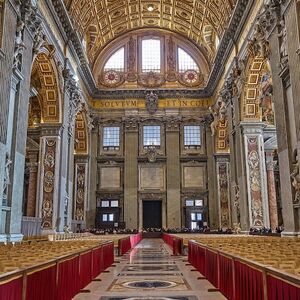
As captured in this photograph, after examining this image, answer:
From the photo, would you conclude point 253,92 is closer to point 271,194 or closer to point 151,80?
point 271,194

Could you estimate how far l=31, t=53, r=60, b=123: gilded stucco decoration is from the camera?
52.1 ft

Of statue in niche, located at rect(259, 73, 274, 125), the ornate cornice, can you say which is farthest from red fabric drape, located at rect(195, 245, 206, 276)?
the ornate cornice

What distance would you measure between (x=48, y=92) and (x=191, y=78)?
12.6 metres

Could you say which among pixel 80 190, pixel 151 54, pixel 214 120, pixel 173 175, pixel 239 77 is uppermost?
pixel 151 54

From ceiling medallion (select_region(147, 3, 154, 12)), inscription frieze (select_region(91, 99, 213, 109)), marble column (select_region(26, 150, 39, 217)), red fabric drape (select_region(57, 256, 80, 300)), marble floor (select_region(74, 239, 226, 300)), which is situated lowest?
marble floor (select_region(74, 239, 226, 300))

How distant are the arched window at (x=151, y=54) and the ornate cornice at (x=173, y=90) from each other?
2078mm

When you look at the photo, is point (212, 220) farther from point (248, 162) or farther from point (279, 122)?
point (279, 122)

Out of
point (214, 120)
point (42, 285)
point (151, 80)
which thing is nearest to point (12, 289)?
point (42, 285)

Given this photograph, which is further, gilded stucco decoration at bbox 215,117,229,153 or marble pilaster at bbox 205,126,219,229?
marble pilaster at bbox 205,126,219,229

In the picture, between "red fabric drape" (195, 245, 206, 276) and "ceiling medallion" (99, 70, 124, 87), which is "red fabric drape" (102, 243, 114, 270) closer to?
"red fabric drape" (195, 245, 206, 276)

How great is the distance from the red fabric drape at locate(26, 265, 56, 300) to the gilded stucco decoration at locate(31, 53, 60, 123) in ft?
42.6

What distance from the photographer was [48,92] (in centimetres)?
1617

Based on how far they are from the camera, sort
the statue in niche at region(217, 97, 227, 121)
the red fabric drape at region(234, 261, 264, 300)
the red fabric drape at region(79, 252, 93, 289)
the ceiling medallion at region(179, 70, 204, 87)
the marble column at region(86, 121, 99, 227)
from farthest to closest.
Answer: the ceiling medallion at region(179, 70, 204, 87)
the marble column at region(86, 121, 99, 227)
the statue in niche at region(217, 97, 227, 121)
the red fabric drape at region(79, 252, 93, 289)
the red fabric drape at region(234, 261, 264, 300)

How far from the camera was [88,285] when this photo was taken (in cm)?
601
